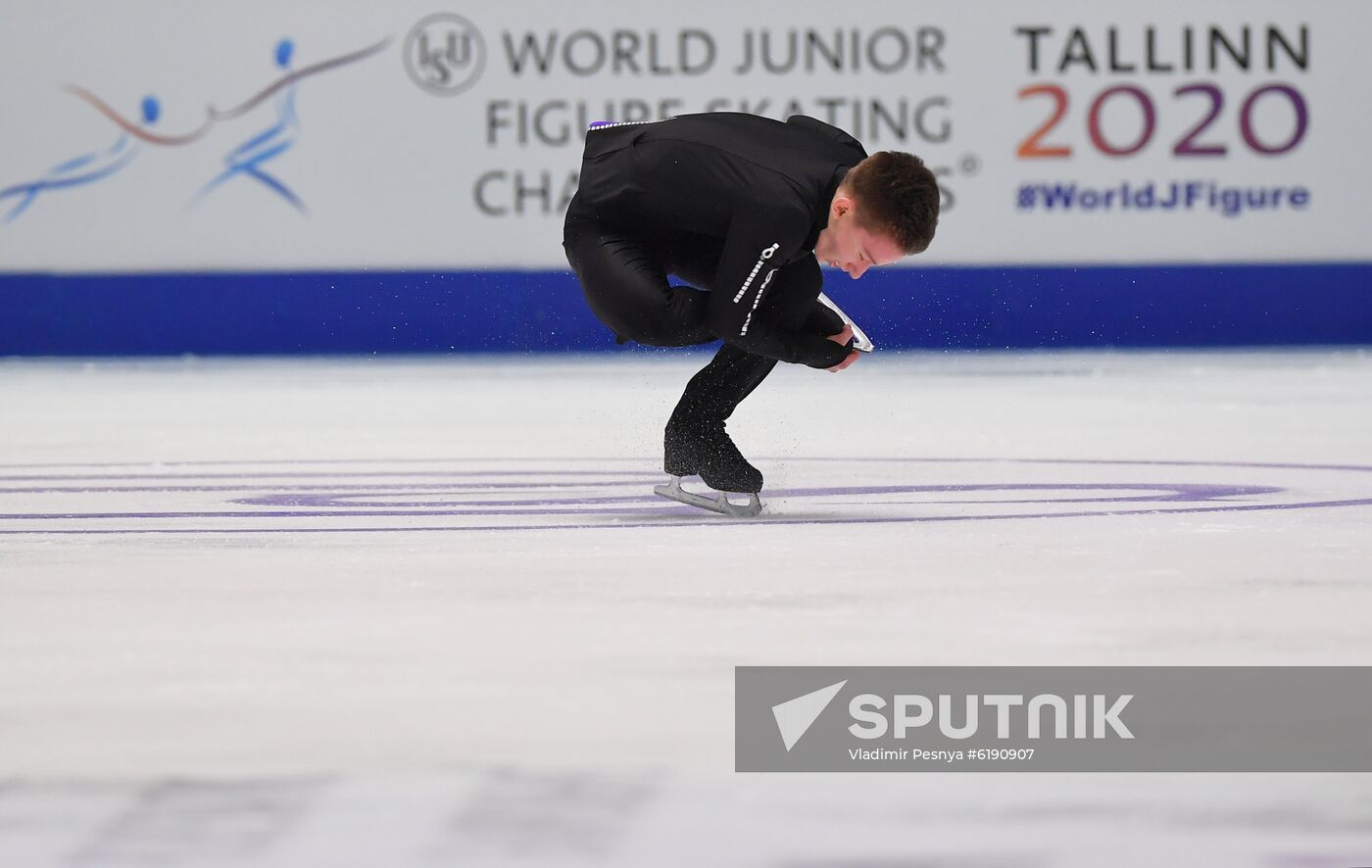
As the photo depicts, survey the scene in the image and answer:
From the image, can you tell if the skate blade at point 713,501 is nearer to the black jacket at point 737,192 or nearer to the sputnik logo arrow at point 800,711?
the black jacket at point 737,192

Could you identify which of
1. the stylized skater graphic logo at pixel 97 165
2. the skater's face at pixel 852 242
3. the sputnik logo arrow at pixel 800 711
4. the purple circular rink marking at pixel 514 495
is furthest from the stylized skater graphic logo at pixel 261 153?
the sputnik logo arrow at pixel 800 711

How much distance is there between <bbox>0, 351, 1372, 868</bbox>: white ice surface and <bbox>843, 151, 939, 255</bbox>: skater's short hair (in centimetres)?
48

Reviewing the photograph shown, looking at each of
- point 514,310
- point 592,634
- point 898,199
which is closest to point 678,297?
point 898,199

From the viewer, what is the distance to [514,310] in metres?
12.2

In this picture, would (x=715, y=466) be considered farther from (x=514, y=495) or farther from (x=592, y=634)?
(x=592, y=634)

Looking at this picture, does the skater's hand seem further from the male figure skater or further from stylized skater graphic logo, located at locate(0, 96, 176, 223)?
stylized skater graphic logo, located at locate(0, 96, 176, 223)

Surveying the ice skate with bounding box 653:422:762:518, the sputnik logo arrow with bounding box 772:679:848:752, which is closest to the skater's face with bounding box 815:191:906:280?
the ice skate with bounding box 653:422:762:518

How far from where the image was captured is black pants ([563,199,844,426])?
3.90 metres

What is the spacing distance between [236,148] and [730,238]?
30.1 feet

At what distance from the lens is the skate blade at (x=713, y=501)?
4129mm

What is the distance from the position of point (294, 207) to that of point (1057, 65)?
4.17m

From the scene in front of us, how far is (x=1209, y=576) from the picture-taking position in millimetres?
3062

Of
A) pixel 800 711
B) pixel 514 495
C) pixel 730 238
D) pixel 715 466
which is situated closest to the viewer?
pixel 800 711

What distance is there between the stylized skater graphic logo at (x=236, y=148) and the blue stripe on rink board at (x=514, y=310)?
0.53 metres
